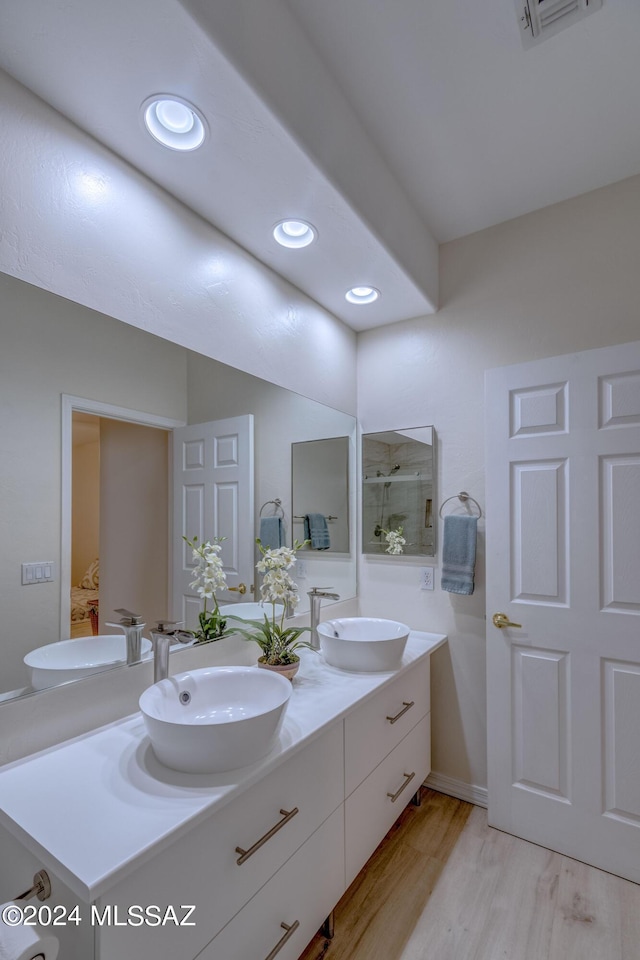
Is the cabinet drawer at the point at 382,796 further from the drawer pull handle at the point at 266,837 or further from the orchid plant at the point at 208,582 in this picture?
the orchid plant at the point at 208,582

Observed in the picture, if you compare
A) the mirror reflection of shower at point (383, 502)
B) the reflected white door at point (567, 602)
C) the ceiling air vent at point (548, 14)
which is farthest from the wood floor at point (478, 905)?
the ceiling air vent at point (548, 14)

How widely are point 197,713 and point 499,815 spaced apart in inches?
→ 57.5

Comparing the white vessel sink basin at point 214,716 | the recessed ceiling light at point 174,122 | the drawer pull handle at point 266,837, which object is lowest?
the drawer pull handle at point 266,837

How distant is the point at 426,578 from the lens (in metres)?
2.29

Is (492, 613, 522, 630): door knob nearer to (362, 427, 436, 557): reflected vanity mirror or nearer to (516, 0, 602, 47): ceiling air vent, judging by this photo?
(362, 427, 436, 557): reflected vanity mirror

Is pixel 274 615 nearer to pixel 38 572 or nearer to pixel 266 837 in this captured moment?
pixel 266 837

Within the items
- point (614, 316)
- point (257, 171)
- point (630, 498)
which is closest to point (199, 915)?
point (630, 498)

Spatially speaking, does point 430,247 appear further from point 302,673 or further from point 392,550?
point 302,673

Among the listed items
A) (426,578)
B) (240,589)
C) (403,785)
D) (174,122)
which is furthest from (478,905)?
(174,122)

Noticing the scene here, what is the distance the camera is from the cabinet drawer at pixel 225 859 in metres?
0.86

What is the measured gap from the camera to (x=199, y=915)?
3.17ft

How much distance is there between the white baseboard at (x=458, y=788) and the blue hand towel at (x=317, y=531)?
121cm

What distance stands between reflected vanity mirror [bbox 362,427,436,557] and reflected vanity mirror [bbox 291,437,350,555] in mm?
125

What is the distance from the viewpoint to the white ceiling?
1.06 meters
